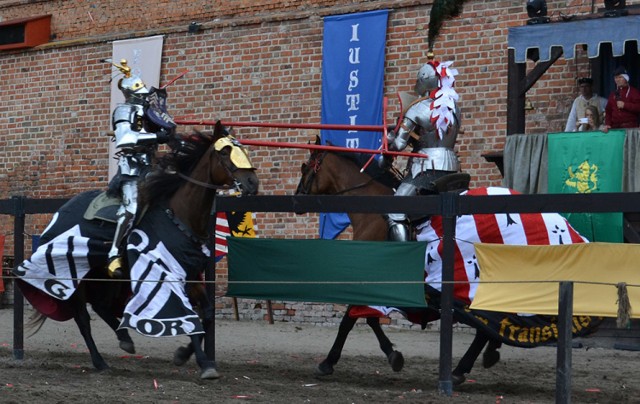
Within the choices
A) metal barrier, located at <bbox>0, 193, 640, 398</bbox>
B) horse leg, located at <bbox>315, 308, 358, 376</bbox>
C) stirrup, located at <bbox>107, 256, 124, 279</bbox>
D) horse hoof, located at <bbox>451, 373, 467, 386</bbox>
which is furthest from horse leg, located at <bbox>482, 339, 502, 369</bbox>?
stirrup, located at <bbox>107, 256, 124, 279</bbox>

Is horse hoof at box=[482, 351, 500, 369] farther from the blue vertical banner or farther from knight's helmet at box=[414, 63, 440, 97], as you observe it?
the blue vertical banner

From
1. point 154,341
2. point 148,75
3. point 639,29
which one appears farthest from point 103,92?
point 639,29

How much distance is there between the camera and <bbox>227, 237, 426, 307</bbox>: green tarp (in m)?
8.71

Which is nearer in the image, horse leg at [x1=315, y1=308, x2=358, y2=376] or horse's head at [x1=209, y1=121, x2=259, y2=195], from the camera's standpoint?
horse's head at [x1=209, y1=121, x2=259, y2=195]

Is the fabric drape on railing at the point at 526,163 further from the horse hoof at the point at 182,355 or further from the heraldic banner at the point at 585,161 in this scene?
the horse hoof at the point at 182,355

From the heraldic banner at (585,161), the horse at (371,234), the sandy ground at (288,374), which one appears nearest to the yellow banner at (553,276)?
the horse at (371,234)

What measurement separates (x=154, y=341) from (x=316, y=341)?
5.65 feet

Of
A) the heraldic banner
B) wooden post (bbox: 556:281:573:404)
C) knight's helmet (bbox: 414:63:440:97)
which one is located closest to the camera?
wooden post (bbox: 556:281:573:404)

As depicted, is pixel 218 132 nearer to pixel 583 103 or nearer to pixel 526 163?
Answer: pixel 526 163

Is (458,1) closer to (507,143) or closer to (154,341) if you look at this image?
(507,143)

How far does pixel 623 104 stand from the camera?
473 inches

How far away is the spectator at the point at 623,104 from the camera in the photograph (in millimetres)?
12023

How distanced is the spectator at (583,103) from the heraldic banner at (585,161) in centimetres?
49

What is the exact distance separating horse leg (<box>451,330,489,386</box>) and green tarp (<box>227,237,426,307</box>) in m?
0.79
